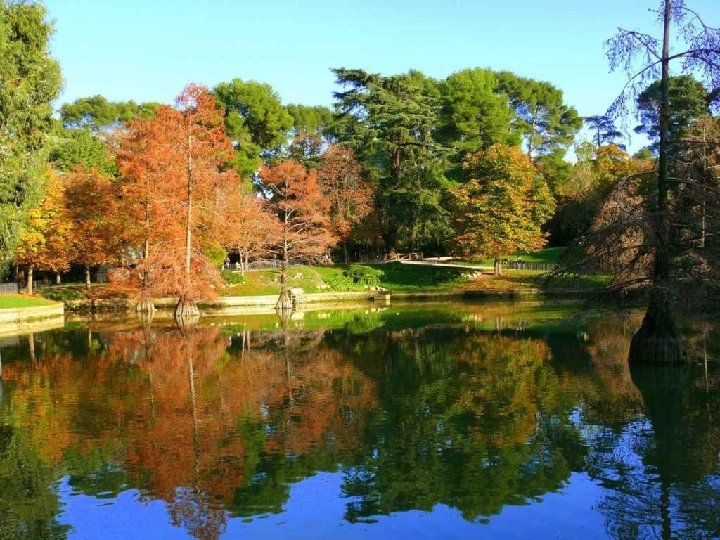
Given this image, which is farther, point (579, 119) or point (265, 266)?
point (579, 119)

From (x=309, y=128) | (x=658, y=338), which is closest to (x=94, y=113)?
(x=309, y=128)

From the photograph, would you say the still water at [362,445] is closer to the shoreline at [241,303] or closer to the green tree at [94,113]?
the shoreline at [241,303]

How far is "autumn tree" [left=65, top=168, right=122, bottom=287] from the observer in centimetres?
4062

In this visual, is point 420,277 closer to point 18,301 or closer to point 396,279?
point 396,279

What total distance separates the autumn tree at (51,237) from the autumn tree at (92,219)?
479 mm

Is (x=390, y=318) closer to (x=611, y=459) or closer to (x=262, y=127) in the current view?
(x=611, y=459)

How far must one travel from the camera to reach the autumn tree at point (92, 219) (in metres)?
40.6

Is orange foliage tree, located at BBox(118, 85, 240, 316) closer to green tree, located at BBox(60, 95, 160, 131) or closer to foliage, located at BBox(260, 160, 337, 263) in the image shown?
foliage, located at BBox(260, 160, 337, 263)

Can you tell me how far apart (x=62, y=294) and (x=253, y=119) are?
2840 centimetres

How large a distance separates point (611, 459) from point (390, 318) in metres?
22.9

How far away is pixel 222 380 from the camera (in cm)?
1738

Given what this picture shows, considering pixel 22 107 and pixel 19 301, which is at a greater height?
pixel 22 107

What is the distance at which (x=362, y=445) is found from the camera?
11.2 metres

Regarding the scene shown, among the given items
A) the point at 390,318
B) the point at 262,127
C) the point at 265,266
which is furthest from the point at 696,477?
the point at 262,127
